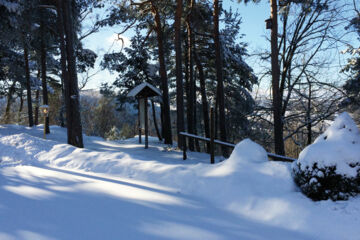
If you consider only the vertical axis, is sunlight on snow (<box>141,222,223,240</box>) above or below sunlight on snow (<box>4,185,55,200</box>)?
below

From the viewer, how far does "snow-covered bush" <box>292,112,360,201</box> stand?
12.4 feet

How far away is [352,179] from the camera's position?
3748 millimetres

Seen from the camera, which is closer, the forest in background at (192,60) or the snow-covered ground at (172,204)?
the snow-covered ground at (172,204)

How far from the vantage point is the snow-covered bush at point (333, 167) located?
3.77 metres

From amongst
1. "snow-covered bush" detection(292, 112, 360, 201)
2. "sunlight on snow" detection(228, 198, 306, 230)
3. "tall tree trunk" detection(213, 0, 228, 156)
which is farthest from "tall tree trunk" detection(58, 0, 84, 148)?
"snow-covered bush" detection(292, 112, 360, 201)

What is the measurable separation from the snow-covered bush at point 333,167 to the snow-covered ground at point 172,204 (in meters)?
0.15

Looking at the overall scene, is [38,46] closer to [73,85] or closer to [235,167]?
[73,85]

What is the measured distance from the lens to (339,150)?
12.9 ft

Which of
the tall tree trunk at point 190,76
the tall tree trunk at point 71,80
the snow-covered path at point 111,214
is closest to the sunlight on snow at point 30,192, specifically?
the snow-covered path at point 111,214

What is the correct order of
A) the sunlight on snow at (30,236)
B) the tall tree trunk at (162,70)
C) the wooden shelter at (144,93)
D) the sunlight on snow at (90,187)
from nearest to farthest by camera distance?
the sunlight on snow at (30,236)
the sunlight on snow at (90,187)
the wooden shelter at (144,93)
the tall tree trunk at (162,70)

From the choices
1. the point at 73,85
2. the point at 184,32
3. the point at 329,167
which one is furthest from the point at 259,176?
the point at 184,32

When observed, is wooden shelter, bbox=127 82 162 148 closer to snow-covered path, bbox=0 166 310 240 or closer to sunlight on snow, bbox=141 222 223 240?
snow-covered path, bbox=0 166 310 240

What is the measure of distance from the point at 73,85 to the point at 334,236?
997 centimetres

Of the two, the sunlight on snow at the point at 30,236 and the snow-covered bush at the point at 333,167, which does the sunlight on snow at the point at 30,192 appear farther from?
the snow-covered bush at the point at 333,167
